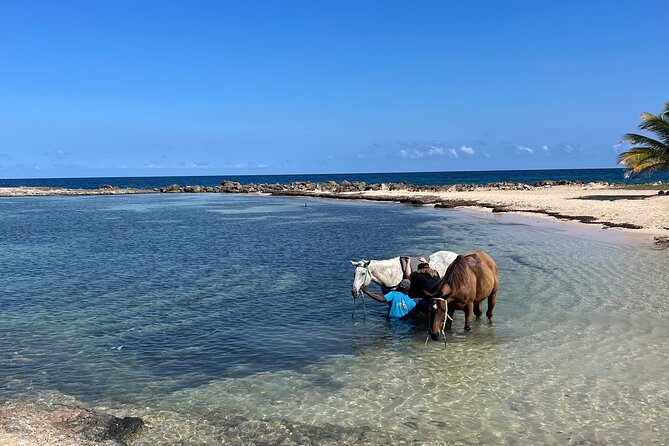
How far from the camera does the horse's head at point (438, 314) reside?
11469 mm

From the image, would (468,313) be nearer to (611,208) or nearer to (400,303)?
(400,303)

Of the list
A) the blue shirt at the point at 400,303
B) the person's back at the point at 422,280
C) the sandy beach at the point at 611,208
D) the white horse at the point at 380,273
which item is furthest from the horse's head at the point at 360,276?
the sandy beach at the point at 611,208

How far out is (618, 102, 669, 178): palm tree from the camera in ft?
Answer: 148

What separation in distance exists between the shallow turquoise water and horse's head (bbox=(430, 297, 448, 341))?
639 mm

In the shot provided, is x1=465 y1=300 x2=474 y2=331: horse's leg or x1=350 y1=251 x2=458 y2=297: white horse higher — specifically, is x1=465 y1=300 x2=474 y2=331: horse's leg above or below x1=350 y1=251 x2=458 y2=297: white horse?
below

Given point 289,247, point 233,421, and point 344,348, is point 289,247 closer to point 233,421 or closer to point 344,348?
point 344,348

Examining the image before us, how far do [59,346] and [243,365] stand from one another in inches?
190

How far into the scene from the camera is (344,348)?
12.0 m

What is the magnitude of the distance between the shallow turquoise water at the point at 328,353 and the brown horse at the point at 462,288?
740mm

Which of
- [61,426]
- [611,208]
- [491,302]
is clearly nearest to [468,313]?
[491,302]

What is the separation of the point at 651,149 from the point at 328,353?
46686 millimetres

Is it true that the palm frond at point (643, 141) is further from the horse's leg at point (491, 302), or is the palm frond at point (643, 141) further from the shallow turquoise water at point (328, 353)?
the horse's leg at point (491, 302)

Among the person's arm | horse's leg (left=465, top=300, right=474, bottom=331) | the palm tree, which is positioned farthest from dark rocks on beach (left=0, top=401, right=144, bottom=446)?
the palm tree

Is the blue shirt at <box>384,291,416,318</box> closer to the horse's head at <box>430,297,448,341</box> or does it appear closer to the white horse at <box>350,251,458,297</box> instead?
the white horse at <box>350,251,458,297</box>
